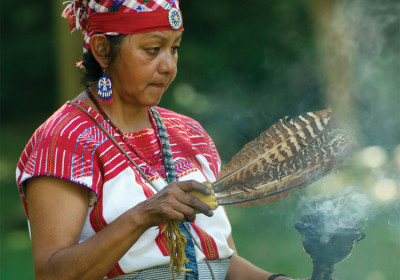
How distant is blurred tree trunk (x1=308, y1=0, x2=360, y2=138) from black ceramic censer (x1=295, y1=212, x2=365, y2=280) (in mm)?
487

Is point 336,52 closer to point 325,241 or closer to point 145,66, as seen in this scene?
point 145,66

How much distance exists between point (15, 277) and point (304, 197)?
3.55 m

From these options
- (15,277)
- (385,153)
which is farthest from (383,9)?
(15,277)

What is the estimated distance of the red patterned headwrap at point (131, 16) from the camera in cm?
242

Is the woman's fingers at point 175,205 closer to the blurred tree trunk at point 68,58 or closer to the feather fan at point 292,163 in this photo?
the feather fan at point 292,163

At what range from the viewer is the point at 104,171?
2352 millimetres

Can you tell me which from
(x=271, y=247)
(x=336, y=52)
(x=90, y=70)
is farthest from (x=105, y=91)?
(x=336, y=52)

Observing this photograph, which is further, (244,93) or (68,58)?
(68,58)

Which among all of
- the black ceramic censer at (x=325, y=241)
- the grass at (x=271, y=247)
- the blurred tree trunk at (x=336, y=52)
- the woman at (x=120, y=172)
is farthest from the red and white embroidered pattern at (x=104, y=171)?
the grass at (x=271, y=247)

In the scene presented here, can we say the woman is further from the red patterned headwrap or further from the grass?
the grass

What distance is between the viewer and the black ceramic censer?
2.26m

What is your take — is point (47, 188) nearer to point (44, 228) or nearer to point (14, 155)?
point (44, 228)

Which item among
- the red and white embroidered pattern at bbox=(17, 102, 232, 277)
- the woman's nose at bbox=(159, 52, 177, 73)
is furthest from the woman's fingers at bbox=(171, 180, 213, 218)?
the woman's nose at bbox=(159, 52, 177, 73)

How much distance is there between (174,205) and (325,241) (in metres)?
0.55
